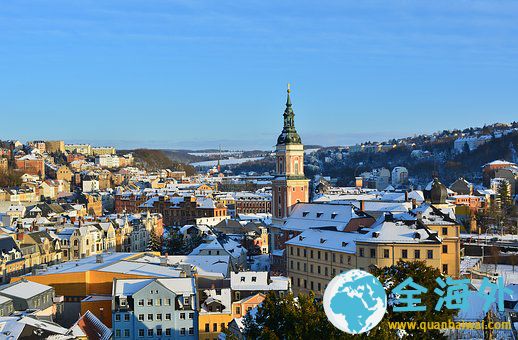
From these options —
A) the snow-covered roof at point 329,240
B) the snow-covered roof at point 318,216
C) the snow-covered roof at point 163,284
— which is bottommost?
the snow-covered roof at point 163,284

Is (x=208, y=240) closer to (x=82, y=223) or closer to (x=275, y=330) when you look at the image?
(x=82, y=223)

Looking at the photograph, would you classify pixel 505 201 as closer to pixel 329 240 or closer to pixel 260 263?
pixel 260 263

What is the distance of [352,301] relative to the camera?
2066cm

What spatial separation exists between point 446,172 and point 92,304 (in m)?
165

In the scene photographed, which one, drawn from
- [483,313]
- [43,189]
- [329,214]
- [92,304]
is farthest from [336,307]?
[43,189]

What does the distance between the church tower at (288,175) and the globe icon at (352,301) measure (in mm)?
51364

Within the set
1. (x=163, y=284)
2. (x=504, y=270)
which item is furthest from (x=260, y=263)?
(x=163, y=284)

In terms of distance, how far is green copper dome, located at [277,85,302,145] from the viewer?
2948 inches

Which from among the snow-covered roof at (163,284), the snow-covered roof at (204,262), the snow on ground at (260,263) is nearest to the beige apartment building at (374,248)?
the snow-covered roof at (204,262)

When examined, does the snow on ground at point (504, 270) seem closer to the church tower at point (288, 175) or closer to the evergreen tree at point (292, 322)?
the church tower at point (288, 175)

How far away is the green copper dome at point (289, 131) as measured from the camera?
74.9m

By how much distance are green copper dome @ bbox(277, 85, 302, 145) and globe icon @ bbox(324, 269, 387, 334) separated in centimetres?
5332

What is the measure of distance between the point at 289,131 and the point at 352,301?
55151 mm

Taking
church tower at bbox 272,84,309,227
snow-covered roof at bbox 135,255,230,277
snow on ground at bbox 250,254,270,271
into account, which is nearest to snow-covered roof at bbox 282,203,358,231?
church tower at bbox 272,84,309,227
